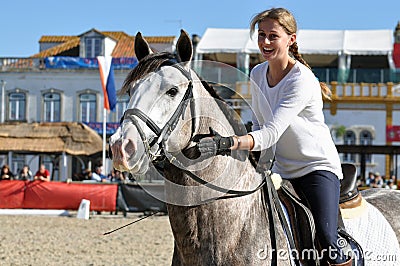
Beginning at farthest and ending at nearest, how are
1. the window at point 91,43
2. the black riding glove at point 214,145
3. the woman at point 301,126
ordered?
the window at point 91,43 → the woman at point 301,126 → the black riding glove at point 214,145

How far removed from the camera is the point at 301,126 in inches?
160

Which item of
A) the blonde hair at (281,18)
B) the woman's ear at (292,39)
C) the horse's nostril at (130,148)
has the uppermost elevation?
the blonde hair at (281,18)

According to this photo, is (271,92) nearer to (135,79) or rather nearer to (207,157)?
(207,157)

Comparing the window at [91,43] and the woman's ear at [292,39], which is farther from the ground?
the window at [91,43]

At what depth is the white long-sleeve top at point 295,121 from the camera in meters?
3.88

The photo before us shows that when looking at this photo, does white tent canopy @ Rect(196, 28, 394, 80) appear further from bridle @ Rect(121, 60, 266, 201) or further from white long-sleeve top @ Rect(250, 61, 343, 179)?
bridle @ Rect(121, 60, 266, 201)

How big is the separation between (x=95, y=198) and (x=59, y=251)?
799 cm

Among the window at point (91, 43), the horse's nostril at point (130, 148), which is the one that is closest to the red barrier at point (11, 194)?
the horse's nostril at point (130, 148)

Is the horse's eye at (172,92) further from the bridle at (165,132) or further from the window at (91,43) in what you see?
the window at (91,43)

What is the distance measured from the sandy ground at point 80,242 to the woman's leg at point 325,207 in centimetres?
653

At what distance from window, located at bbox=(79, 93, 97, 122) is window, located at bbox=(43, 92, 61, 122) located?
4.84 ft

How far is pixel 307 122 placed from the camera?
161 inches

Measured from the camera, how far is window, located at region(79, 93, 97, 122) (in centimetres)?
4484

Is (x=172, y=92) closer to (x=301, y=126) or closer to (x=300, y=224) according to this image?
(x=301, y=126)
